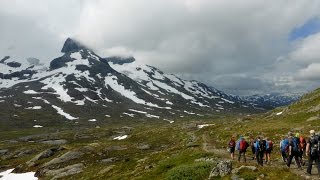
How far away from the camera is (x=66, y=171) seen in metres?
74.9

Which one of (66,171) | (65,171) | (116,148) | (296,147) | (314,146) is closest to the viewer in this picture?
(314,146)

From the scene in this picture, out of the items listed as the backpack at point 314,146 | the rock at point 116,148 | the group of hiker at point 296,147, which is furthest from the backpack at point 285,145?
the rock at point 116,148

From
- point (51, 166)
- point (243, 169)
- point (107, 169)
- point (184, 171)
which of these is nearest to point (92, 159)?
point (51, 166)

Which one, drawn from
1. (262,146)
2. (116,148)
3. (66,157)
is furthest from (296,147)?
(116,148)

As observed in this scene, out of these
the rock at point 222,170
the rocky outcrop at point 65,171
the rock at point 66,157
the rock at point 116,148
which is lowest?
the rocky outcrop at point 65,171

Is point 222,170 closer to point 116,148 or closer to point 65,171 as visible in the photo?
point 65,171

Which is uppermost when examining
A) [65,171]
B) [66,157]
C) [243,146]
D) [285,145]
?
[243,146]

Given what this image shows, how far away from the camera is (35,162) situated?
316ft

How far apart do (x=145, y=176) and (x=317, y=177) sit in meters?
20.1

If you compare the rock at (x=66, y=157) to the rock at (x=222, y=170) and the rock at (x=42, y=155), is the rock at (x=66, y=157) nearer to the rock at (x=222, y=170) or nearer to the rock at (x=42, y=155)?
the rock at (x=42, y=155)

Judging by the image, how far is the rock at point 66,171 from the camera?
240 feet

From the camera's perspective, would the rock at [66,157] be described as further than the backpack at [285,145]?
Yes

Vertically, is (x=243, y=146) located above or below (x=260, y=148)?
above

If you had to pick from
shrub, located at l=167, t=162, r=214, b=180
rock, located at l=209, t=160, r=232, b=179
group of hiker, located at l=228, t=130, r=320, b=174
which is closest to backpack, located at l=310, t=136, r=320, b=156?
group of hiker, located at l=228, t=130, r=320, b=174
